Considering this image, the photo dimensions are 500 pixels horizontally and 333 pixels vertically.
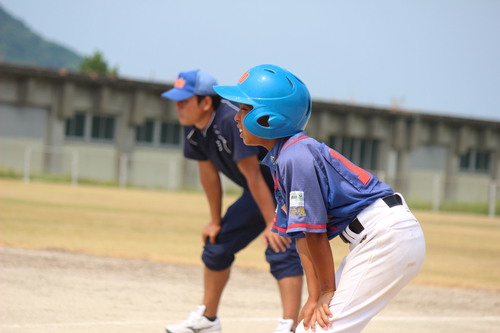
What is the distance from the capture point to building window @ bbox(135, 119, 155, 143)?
42812 millimetres

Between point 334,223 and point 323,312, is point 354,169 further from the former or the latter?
point 323,312

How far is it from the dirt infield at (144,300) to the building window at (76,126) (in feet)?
102

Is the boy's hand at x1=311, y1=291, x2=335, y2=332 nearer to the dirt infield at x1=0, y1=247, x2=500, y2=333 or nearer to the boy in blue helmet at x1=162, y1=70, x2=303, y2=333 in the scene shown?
the boy in blue helmet at x1=162, y1=70, x2=303, y2=333

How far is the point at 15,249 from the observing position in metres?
10.6

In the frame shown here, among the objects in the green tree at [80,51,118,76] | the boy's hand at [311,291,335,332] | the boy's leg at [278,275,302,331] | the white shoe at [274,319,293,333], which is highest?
the boy's hand at [311,291,335,332]

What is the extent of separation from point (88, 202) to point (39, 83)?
18.5 meters

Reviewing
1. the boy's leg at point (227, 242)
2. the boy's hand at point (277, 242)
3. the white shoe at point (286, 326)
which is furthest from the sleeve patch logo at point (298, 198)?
the boy's leg at point (227, 242)

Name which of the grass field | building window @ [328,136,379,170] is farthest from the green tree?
the grass field

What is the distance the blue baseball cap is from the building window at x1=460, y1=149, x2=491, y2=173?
45.1 meters

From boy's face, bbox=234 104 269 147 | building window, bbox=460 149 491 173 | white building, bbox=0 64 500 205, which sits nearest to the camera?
boy's face, bbox=234 104 269 147

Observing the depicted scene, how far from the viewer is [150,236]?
47.1ft

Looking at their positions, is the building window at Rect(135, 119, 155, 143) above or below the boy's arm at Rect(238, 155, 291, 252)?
below

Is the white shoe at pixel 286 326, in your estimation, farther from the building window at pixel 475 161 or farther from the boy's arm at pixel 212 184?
the building window at pixel 475 161

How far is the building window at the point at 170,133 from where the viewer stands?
43438 mm
